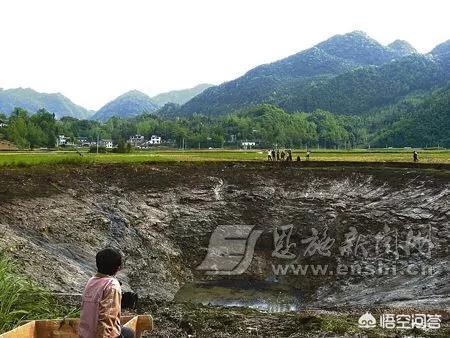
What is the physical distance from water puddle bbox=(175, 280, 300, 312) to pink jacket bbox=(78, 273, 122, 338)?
14.7m

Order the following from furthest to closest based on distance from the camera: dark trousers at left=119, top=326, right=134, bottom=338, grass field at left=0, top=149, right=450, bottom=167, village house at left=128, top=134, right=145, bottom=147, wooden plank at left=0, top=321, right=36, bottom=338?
village house at left=128, top=134, right=145, bottom=147 → grass field at left=0, top=149, right=450, bottom=167 → dark trousers at left=119, top=326, right=134, bottom=338 → wooden plank at left=0, top=321, right=36, bottom=338

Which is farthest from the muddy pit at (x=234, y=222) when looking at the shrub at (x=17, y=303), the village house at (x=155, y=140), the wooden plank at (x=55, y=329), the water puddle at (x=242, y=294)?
the village house at (x=155, y=140)

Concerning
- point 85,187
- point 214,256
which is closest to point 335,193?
point 214,256

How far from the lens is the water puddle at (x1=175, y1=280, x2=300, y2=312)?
21.8 m

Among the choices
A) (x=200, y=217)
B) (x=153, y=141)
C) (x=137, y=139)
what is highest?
(x=137, y=139)

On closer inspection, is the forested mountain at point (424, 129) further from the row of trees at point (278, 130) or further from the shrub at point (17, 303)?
the shrub at point (17, 303)

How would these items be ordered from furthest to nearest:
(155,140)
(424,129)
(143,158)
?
→ 1. (155,140)
2. (424,129)
3. (143,158)

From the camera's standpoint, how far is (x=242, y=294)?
23.6 m

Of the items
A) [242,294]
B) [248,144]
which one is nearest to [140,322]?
[242,294]

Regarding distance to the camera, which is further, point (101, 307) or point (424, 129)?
point (424, 129)

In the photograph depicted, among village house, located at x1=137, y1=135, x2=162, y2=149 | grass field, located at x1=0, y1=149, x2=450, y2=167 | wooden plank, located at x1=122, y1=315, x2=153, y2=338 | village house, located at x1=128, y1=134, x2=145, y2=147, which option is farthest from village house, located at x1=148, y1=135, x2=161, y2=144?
wooden plank, located at x1=122, y1=315, x2=153, y2=338

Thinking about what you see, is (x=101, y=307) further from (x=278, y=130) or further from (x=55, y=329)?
(x=278, y=130)

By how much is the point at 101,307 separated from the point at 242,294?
17.5 meters

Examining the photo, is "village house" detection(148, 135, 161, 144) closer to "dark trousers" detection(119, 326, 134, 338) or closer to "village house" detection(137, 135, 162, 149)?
"village house" detection(137, 135, 162, 149)
